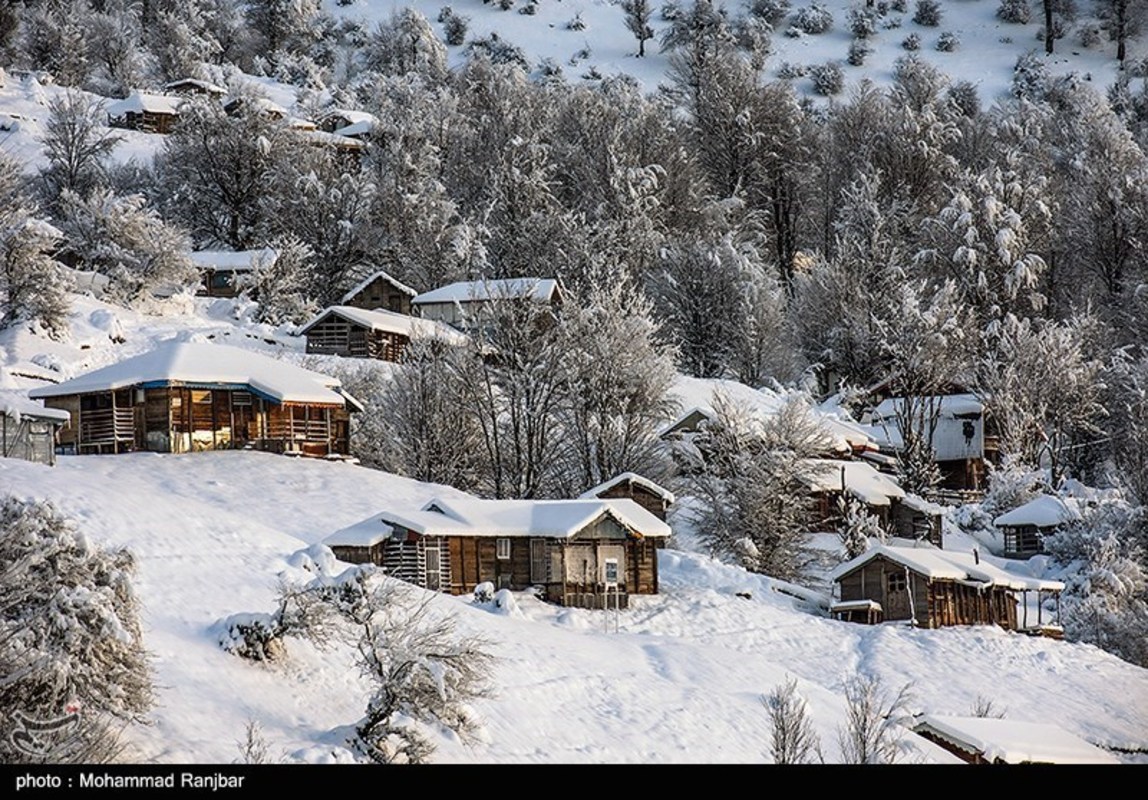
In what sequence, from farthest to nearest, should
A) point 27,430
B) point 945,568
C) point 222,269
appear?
1. point 222,269
2. point 945,568
3. point 27,430

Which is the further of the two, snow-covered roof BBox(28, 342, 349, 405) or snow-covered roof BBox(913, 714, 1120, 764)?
snow-covered roof BBox(28, 342, 349, 405)

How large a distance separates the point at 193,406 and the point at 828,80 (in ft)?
268

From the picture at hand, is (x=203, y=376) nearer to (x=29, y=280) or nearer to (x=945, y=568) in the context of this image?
(x=29, y=280)

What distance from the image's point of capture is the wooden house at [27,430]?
42.1m

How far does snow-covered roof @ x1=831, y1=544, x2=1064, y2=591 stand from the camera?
46.4m

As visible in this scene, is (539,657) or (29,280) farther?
(29,280)

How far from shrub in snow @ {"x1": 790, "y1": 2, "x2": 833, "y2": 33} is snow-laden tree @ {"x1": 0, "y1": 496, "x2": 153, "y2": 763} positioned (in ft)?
398

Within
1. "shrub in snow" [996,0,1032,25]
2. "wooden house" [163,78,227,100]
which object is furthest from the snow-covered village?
"shrub in snow" [996,0,1032,25]

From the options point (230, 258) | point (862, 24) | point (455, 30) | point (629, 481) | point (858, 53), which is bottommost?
point (629, 481)

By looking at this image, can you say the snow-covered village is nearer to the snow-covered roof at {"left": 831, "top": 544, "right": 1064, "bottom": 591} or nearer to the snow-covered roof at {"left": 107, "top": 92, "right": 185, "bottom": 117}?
the snow-covered roof at {"left": 831, "top": 544, "right": 1064, "bottom": 591}

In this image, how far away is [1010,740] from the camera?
99.0 ft

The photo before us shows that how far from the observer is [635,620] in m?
41.1

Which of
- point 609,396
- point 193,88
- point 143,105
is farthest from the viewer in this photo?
point 193,88

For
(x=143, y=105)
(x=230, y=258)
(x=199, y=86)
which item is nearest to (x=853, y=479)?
(x=230, y=258)
